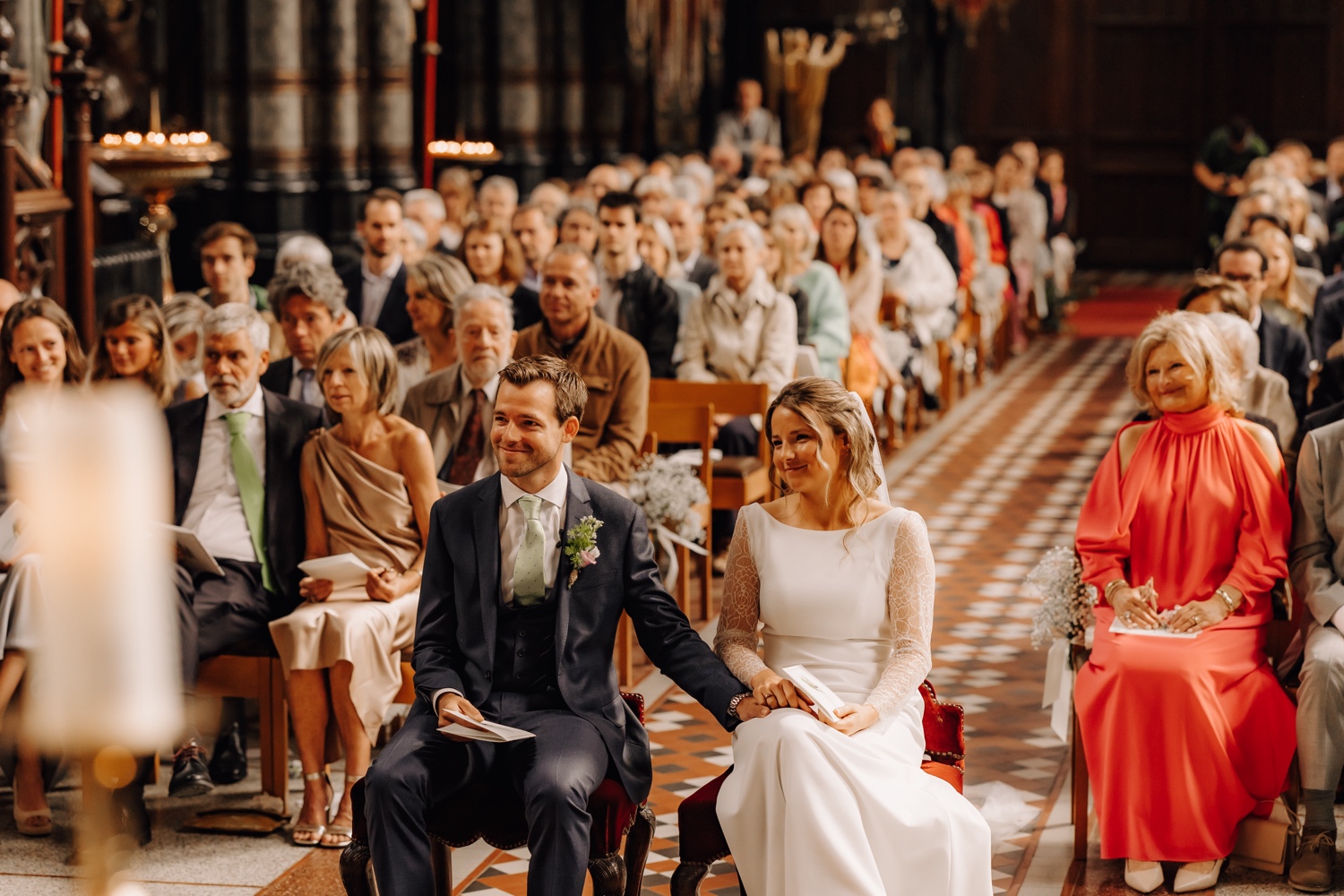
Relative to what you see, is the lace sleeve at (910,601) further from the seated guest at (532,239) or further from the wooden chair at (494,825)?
the seated guest at (532,239)

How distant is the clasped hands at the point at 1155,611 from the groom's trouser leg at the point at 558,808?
64.9 inches

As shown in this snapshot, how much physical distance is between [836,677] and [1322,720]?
4.48 feet

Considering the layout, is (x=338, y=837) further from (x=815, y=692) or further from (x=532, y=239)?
(x=532, y=239)

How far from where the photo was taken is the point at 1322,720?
4.23 m

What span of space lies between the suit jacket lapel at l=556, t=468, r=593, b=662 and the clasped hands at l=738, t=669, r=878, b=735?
0.40 m

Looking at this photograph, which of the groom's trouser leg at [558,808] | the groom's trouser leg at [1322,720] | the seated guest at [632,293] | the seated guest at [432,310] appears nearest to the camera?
the groom's trouser leg at [558,808]

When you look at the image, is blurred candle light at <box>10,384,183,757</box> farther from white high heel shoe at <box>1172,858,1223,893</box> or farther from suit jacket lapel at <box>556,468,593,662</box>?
white high heel shoe at <box>1172,858,1223,893</box>

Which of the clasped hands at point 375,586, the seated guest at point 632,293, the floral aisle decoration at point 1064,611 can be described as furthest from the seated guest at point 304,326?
Answer: the floral aisle decoration at point 1064,611

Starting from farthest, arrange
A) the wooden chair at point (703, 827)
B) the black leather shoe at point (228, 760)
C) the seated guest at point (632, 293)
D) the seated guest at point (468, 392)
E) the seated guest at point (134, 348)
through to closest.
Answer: the seated guest at point (632, 293), the seated guest at point (468, 392), the seated guest at point (134, 348), the black leather shoe at point (228, 760), the wooden chair at point (703, 827)

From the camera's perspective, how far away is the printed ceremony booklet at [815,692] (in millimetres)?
3471

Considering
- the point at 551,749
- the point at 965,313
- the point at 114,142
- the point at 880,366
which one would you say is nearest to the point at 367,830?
the point at 551,749

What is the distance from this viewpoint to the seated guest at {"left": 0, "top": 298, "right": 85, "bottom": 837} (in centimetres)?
461

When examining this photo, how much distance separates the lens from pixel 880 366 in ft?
33.4

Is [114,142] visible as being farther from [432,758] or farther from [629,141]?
[629,141]
